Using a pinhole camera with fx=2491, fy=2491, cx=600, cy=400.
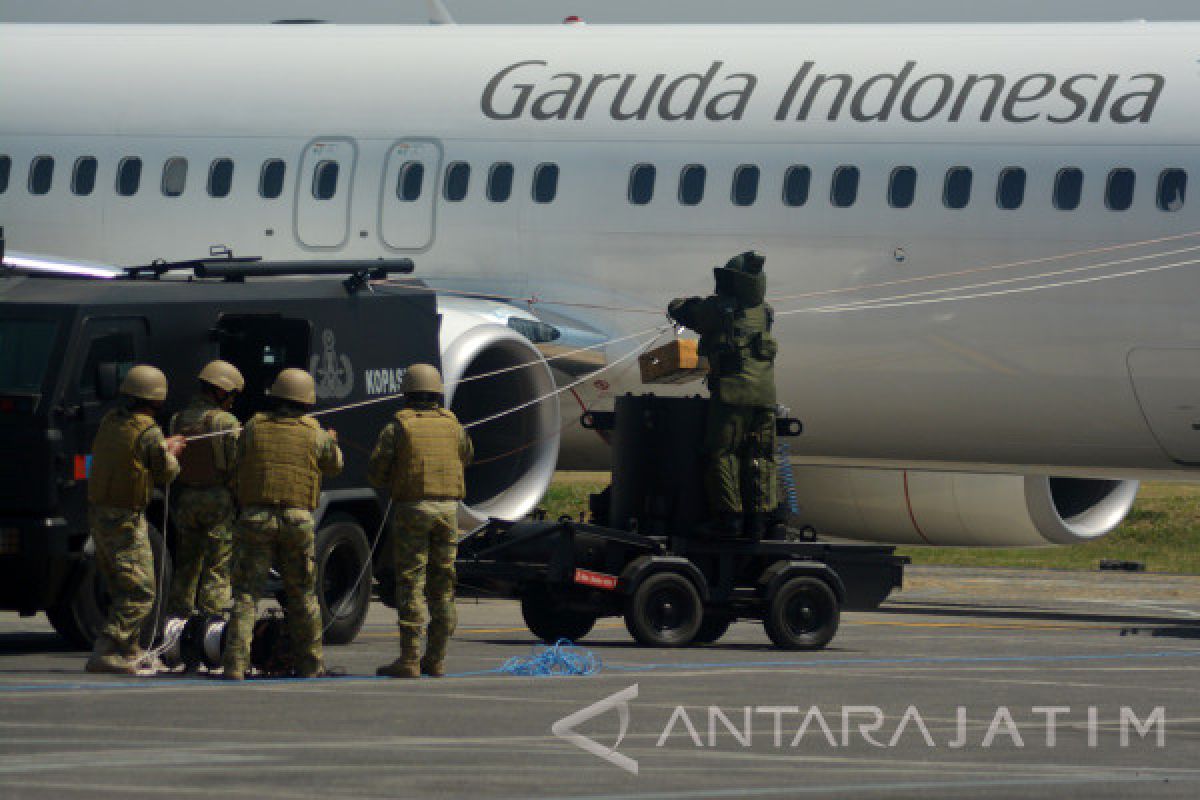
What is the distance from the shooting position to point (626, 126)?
2138 cm

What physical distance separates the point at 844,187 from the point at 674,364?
3360 millimetres

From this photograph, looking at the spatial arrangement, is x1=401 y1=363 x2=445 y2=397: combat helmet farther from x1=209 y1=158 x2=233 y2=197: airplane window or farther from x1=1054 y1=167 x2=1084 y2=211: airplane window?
x1=209 y1=158 x2=233 y2=197: airplane window

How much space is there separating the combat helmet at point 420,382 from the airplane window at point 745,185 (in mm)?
6725

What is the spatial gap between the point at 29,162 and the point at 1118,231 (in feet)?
33.1

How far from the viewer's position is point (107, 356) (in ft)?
50.6

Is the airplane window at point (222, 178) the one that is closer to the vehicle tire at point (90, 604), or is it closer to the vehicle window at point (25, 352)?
the vehicle window at point (25, 352)

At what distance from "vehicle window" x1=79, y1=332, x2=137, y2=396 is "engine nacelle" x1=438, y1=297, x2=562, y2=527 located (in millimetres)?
3490

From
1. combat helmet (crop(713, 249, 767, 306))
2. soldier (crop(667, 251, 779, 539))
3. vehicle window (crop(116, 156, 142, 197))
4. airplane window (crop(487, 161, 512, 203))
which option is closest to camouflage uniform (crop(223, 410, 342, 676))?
soldier (crop(667, 251, 779, 539))

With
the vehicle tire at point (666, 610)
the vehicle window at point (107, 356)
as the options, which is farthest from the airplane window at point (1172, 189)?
the vehicle window at point (107, 356)

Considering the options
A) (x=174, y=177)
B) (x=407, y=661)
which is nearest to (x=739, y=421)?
(x=407, y=661)

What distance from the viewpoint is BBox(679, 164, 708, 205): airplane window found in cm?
2097

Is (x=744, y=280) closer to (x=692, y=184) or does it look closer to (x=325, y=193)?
(x=692, y=184)

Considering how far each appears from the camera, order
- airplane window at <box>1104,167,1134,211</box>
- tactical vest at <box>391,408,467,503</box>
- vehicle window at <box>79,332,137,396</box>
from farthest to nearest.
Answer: airplane window at <box>1104,167,1134,211</box>
vehicle window at <box>79,332,137,396</box>
tactical vest at <box>391,408,467,503</box>

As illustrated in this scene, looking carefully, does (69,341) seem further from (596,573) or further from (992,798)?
(992,798)
